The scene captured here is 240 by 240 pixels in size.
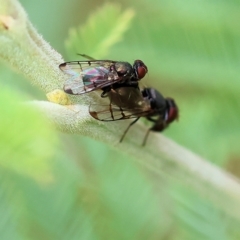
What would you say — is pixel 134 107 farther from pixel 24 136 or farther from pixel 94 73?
pixel 24 136

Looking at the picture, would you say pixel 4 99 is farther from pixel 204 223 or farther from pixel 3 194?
pixel 204 223

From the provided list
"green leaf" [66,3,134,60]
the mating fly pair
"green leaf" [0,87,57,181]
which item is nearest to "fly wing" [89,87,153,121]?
the mating fly pair

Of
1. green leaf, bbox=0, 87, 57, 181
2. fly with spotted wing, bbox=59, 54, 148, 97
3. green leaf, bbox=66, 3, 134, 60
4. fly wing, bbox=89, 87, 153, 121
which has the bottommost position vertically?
green leaf, bbox=0, 87, 57, 181

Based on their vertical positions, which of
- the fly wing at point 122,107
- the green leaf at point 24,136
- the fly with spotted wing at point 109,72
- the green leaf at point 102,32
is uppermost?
the green leaf at point 102,32

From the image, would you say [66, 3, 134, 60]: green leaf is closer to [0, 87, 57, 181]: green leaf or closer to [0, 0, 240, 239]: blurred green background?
[0, 0, 240, 239]: blurred green background

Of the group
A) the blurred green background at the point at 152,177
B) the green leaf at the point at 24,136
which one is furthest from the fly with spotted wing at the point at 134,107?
the green leaf at the point at 24,136

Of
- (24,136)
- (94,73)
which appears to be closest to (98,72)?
(94,73)

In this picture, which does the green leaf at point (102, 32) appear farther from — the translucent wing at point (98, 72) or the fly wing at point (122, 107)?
the fly wing at point (122, 107)
